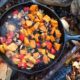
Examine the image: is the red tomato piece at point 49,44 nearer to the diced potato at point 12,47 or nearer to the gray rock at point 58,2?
the diced potato at point 12,47

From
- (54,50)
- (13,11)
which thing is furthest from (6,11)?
(54,50)

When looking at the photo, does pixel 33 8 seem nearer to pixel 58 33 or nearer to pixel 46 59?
pixel 58 33

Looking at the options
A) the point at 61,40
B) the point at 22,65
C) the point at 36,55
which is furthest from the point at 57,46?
the point at 22,65

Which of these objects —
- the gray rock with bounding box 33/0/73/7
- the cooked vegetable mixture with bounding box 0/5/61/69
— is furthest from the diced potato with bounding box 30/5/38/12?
the gray rock with bounding box 33/0/73/7

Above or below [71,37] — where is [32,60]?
below

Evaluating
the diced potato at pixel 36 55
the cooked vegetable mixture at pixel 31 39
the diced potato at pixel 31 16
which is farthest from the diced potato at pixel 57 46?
the diced potato at pixel 31 16

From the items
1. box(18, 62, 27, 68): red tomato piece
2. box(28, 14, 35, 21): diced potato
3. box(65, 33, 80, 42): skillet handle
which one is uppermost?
box(28, 14, 35, 21): diced potato

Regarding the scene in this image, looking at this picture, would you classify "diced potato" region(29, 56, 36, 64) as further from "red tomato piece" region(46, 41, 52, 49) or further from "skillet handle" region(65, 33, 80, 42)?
"skillet handle" region(65, 33, 80, 42)

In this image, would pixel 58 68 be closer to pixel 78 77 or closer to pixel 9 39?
pixel 78 77
